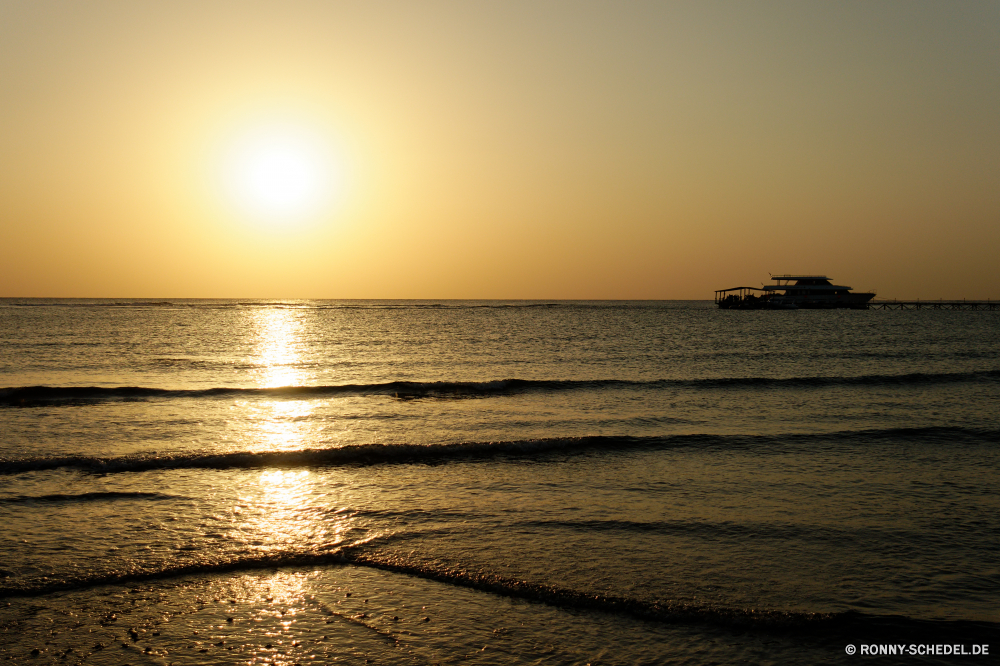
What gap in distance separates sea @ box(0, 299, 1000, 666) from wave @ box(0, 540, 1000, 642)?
0.11 feet

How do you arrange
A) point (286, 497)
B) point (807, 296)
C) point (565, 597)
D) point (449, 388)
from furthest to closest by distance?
point (807, 296)
point (449, 388)
point (286, 497)
point (565, 597)

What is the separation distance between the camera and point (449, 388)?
28.1 m

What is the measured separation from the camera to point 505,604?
735 centimetres

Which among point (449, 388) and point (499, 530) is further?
point (449, 388)

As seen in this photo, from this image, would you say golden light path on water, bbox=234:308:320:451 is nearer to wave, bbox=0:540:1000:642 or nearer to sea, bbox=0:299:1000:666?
sea, bbox=0:299:1000:666

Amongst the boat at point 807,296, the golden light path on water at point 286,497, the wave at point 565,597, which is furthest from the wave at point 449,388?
the boat at point 807,296

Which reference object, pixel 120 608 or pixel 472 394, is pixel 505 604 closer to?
pixel 120 608

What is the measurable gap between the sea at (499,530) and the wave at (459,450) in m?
0.10

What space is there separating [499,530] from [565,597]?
98.0 inches

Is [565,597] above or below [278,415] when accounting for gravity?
below

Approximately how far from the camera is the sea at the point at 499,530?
→ 6.60 metres

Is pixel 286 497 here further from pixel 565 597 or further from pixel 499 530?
pixel 565 597

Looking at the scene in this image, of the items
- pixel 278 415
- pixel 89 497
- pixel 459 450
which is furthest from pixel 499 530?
pixel 278 415

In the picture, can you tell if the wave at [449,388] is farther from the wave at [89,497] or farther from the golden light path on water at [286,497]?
the wave at [89,497]
